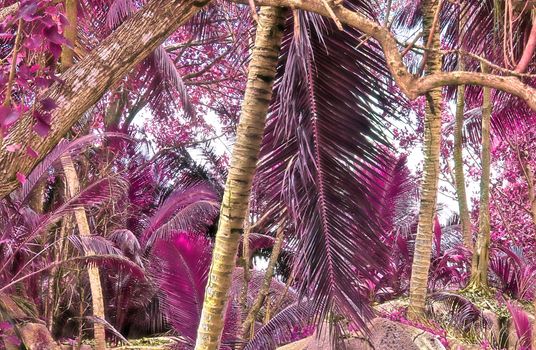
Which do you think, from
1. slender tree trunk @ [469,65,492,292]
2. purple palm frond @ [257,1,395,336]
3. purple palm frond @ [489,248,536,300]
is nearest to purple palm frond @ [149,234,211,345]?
purple palm frond @ [257,1,395,336]

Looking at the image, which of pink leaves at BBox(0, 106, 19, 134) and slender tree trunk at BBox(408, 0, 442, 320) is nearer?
pink leaves at BBox(0, 106, 19, 134)

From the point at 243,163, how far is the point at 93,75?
2.76 feet

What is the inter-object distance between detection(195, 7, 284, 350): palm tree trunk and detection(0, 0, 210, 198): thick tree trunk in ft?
1.28

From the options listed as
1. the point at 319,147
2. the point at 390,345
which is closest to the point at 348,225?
the point at 319,147

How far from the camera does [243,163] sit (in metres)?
3.25

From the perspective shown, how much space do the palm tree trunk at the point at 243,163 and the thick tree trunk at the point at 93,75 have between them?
15.4 inches

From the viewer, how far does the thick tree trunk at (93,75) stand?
2.69 meters

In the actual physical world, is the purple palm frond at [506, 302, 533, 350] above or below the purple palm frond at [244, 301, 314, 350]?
above

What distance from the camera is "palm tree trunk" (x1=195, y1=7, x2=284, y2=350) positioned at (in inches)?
127

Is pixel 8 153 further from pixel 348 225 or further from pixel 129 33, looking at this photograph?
pixel 348 225

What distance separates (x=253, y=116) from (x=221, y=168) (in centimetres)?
777

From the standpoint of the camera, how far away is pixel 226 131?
9.24m

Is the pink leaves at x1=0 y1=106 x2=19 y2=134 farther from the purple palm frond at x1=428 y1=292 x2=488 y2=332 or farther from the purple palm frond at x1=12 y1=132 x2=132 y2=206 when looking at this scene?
the purple palm frond at x1=428 y1=292 x2=488 y2=332

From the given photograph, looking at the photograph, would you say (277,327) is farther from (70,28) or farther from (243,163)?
(70,28)
